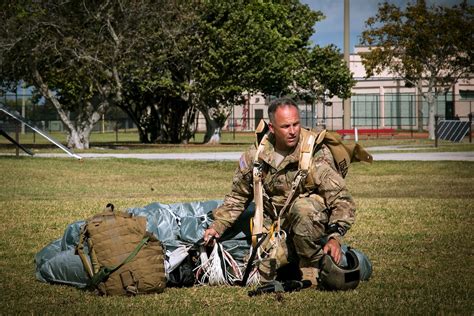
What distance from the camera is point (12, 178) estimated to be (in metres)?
21.4

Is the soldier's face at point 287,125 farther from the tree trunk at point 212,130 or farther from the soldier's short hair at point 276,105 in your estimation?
the tree trunk at point 212,130

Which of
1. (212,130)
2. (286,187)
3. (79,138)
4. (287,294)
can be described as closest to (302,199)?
(286,187)

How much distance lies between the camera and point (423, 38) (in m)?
51.0

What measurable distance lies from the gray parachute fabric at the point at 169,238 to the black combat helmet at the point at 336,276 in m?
0.56

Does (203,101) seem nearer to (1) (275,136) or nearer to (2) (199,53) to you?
(2) (199,53)

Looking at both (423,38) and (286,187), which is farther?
(423,38)

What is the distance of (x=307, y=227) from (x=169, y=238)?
1683mm

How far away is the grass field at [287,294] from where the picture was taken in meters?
6.48

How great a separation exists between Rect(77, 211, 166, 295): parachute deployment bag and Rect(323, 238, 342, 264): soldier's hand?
1347 millimetres

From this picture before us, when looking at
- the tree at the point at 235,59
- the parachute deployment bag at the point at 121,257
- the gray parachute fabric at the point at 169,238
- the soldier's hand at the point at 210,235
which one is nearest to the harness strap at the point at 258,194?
the soldier's hand at the point at 210,235

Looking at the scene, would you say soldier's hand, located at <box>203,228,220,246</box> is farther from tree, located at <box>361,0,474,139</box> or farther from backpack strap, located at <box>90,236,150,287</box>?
tree, located at <box>361,0,474,139</box>

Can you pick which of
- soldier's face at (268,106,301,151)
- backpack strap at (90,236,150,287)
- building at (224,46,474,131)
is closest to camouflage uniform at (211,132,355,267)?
soldier's face at (268,106,301,151)

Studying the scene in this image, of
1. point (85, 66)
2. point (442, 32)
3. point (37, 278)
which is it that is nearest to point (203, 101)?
point (85, 66)

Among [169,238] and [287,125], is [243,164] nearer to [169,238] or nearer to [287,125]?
[287,125]
